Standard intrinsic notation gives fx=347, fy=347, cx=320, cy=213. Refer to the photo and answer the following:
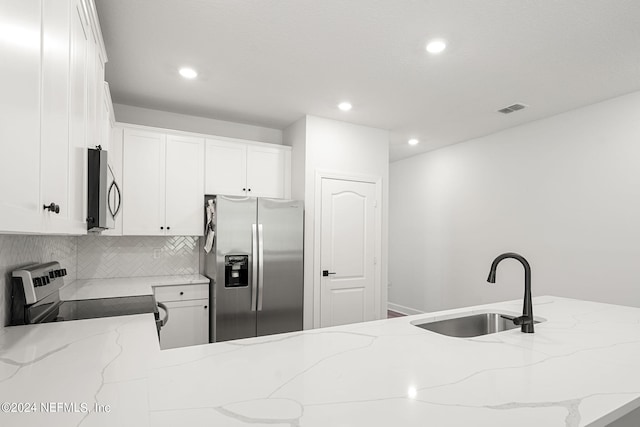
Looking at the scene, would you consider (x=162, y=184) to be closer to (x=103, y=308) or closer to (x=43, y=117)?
(x=103, y=308)

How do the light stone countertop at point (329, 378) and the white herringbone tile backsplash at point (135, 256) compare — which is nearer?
the light stone countertop at point (329, 378)

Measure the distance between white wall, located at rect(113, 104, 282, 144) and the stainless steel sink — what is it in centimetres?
307

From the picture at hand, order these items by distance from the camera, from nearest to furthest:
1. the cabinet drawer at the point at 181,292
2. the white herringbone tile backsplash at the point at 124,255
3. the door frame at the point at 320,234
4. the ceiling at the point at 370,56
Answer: the ceiling at the point at 370,56
the white herringbone tile backsplash at the point at 124,255
the cabinet drawer at the point at 181,292
the door frame at the point at 320,234

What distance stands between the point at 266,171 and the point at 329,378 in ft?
9.95

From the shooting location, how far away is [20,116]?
78cm

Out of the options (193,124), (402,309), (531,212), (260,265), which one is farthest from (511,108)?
(402,309)

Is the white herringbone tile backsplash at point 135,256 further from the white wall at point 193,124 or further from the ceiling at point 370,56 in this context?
the ceiling at point 370,56

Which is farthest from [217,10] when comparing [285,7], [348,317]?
[348,317]

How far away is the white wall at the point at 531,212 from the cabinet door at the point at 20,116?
4065 millimetres

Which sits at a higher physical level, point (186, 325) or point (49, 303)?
point (49, 303)

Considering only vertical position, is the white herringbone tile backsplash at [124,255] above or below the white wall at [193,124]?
below

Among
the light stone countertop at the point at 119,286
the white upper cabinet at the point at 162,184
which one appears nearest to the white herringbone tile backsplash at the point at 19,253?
the light stone countertop at the point at 119,286

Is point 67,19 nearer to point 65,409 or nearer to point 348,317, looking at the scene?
point 65,409

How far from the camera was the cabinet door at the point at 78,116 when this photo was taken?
125 cm
